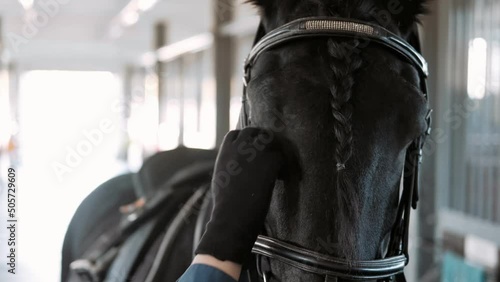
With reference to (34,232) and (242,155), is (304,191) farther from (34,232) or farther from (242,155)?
(34,232)

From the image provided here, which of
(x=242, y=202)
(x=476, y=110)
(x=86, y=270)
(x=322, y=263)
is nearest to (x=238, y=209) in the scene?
(x=242, y=202)

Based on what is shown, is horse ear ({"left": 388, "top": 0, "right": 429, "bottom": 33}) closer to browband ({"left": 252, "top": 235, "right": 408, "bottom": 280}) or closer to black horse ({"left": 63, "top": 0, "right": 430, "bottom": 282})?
black horse ({"left": 63, "top": 0, "right": 430, "bottom": 282})

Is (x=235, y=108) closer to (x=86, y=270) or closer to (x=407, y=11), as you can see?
(x=86, y=270)

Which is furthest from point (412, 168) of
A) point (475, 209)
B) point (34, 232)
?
point (475, 209)

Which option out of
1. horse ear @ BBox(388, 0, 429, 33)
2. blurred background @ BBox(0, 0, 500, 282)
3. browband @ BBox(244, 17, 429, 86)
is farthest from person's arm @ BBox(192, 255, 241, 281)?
blurred background @ BBox(0, 0, 500, 282)

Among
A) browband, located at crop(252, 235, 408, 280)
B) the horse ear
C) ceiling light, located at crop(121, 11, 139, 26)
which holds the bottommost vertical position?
browband, located at crop(252, 235, 408, 280)

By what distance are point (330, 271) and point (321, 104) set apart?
198 mm

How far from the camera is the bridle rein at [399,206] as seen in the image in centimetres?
61

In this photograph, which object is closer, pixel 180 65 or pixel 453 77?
pixel 453 77

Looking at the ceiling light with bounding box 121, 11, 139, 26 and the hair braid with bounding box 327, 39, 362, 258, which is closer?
the hair braid with bounding box 327, 39, 362, 258

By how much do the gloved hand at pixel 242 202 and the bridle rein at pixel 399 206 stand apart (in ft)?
0.14

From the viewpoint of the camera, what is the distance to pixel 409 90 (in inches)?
27.8

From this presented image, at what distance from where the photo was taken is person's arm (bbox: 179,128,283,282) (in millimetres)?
633

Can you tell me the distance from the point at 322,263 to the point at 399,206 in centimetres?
20
